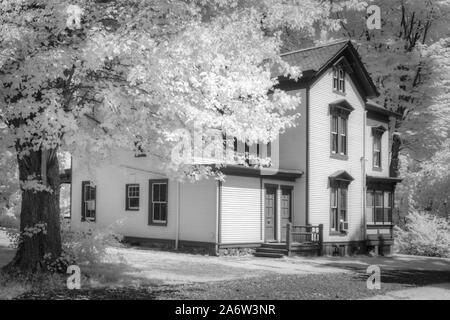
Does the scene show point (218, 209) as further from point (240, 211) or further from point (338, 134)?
point (338, 134)

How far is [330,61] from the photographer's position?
2673 cm

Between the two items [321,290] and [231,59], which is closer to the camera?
[231,59]

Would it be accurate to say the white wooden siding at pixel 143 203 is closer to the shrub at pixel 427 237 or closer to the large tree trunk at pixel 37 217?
the large tree trunk at pixel 37 217

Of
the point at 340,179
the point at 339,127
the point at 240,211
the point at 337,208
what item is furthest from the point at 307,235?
the point at 339,127

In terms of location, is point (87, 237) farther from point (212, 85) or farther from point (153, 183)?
point (153, 183)

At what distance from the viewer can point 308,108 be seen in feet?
83.9

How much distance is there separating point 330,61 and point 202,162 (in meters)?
15.1

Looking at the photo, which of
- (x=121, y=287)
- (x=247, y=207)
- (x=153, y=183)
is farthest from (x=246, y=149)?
(x=121, y=287)

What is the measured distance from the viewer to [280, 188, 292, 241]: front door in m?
25.8

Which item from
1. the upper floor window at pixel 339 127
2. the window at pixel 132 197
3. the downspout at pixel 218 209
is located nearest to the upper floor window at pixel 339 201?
the upper floor window at pixel 339 127

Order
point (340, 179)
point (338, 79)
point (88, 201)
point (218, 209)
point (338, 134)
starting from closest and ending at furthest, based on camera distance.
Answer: point (218, 209), point (340, 179), point (338, 134), point (338, 79), point (88, 201)

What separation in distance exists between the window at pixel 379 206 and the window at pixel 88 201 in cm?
1445
